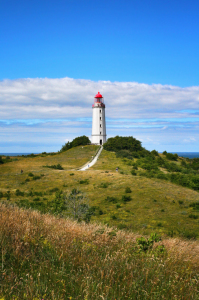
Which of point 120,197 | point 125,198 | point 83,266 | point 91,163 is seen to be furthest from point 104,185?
point 83,266

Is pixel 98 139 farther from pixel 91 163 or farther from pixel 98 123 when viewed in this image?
pixel 91 163

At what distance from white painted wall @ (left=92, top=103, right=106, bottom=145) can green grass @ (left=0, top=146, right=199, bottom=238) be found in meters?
33.5

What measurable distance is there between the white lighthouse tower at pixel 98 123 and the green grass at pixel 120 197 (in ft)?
110

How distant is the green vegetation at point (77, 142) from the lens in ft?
256

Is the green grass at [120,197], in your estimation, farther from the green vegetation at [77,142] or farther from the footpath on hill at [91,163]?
the green vegetation at [77,142]

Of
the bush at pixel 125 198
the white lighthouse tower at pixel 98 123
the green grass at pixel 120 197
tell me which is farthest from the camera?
the white lighthouse tower at pixel 98 123

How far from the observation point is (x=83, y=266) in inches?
156

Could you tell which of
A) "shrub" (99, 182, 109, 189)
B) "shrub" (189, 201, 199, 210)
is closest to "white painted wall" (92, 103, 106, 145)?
"shrub" (99, 182, 109, 189)

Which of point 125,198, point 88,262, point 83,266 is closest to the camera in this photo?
point 83,266

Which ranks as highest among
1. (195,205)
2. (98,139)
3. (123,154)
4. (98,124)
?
(98,124)

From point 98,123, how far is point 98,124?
329mm

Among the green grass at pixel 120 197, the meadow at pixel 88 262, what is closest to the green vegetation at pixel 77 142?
the green grass at pixel 120 197

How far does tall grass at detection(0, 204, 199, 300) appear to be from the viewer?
3457 mm

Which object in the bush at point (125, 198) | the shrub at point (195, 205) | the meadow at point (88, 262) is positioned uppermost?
the meadow at point (88, 262)
